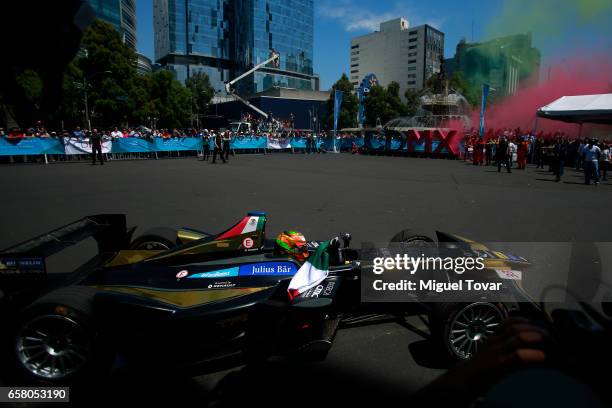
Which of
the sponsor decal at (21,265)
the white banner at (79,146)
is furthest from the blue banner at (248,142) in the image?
the sponsor decal at (21,265)

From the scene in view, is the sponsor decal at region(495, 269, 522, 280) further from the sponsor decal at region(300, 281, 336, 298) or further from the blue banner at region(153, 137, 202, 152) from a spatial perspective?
the blue banner at region(153, 137, 202, 152)

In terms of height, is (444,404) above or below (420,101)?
below

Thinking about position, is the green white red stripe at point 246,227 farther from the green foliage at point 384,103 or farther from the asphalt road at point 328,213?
the green foliage at point 384,103

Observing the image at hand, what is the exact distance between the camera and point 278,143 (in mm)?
33000

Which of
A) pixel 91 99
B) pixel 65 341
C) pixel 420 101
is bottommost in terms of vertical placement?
pixel 65 341

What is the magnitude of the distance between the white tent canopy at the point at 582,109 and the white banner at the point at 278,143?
754 inches

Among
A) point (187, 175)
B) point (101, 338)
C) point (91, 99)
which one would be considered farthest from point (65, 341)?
point (91, 99)

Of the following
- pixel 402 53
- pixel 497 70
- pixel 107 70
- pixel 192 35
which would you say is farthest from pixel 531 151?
pixel 402 53

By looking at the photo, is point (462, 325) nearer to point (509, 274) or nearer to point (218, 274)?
point (509, 274)

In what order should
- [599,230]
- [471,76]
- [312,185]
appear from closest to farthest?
[599,230]
[312,185]
[471,76]

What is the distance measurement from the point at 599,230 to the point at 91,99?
35.8 metres

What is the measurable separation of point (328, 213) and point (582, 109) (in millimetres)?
18912

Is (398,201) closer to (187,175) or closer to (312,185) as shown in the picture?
(312,185)

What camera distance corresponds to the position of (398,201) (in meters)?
9.55
